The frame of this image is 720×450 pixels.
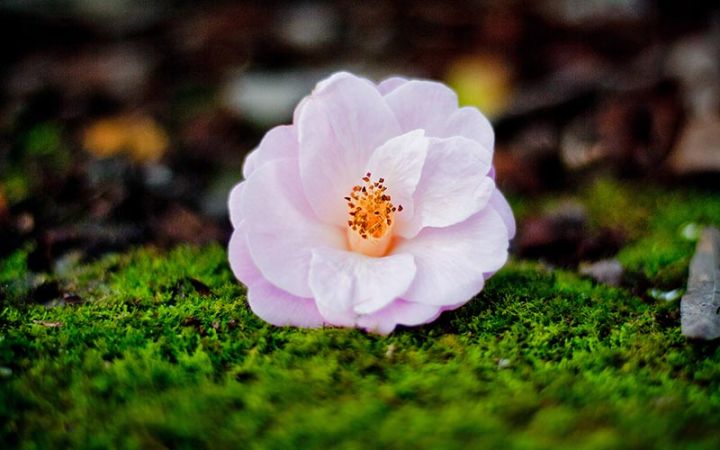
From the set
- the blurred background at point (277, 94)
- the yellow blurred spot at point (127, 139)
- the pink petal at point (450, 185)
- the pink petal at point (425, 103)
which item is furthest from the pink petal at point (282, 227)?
the yellow blurred spot at point (127, 139)

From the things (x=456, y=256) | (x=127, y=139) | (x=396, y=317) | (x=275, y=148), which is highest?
(x=275, y=148)

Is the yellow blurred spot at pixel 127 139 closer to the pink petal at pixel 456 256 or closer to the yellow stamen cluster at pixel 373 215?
the yellow stamen cluster at pixel 373 215

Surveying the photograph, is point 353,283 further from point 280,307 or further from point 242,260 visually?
point 242,260

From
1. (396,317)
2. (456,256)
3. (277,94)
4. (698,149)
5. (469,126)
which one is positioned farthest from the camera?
(277,94)

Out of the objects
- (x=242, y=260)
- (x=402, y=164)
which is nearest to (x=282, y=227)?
(x=242, y=260)

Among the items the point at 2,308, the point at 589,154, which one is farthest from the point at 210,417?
the point at 589,154

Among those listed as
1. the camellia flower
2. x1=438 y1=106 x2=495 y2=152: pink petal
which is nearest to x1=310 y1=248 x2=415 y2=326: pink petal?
the camellia flower

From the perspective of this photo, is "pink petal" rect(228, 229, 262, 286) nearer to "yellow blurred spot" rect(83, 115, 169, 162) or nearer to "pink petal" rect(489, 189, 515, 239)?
"pink petal" rect(489, 189, 515, 239)

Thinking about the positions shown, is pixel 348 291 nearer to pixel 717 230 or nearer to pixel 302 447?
pixel 302 447
